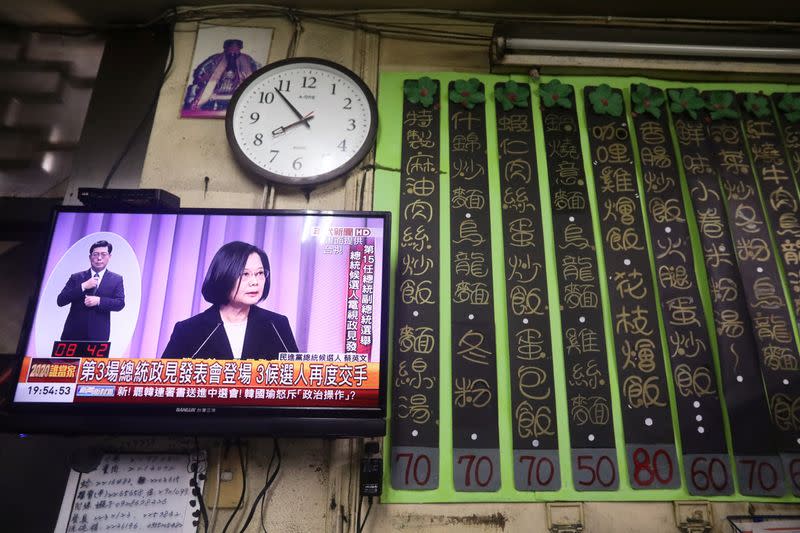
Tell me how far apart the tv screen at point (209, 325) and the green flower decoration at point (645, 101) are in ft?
4.37

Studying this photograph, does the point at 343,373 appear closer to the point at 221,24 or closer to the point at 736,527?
the point at 736,527

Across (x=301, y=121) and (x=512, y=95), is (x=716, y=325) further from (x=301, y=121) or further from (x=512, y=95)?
(x=301, y=121)

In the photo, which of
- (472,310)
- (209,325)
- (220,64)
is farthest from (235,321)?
(220,64)

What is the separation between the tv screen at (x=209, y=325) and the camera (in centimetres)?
149

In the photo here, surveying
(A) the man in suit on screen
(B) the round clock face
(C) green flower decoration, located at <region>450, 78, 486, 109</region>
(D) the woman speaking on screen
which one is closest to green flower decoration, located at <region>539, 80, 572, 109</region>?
(C) green flower decoration, located at <region>450, 78, 486, 109</region>

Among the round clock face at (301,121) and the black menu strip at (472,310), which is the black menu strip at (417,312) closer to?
the black menu strip at (472,310)

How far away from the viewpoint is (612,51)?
2.05m

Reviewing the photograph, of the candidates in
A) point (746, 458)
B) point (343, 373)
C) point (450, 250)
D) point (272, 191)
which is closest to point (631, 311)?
point (746, 458)

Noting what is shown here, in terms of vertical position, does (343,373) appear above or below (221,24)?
below

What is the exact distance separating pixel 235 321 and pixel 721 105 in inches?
91.4

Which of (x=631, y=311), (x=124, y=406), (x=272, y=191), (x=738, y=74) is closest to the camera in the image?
(x=124, y=406)

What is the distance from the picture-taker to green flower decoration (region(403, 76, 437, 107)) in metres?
2.05

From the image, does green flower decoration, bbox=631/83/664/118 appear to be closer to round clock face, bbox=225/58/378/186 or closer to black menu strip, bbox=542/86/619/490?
black menu strip, bbox=542/86/619/490

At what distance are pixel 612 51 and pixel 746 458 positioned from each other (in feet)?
5.70
